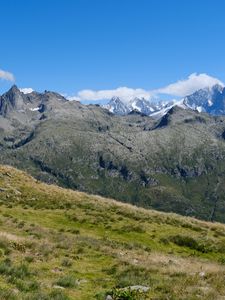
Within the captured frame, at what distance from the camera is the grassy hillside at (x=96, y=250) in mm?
18859

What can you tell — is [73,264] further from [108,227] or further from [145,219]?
[145,219]

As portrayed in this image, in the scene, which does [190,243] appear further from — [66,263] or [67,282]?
[67,282]

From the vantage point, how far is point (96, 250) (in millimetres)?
29062

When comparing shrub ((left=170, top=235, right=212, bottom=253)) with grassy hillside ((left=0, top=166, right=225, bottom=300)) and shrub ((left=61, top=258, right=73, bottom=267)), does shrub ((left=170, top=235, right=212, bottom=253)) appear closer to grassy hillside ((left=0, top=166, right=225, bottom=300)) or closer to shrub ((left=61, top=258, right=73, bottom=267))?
grassy hillside ((left=0, top=166, right=225, bottom=300))

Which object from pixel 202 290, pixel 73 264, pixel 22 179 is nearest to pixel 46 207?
pixel 22 179

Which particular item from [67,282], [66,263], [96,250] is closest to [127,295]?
[67,282]

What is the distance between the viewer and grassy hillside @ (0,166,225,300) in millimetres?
18859

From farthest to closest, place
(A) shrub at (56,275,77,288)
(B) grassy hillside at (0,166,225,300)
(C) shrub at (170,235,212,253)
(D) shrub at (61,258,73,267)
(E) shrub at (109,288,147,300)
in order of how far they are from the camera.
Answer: (C) shrub at (170,235,212,253) < (D) shrub at (61,258,73,267) < (A) shrub at (56,275,77,288) < (B) grassy hillside at (0,166,225,300) < (E) shrub at (109,288,147,300)

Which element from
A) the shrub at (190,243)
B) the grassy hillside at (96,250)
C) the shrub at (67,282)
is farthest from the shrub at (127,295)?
the shrub at (190,243)

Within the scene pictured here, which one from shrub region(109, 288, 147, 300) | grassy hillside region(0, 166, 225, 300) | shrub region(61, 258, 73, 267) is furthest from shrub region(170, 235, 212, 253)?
shrub region(109, 288, 147, 300)

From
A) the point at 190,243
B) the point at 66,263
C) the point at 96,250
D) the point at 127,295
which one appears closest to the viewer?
the point at 127,295

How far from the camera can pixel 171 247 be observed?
3759 centimetres

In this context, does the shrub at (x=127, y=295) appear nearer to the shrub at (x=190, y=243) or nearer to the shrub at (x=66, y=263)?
the shrub at (x=66, y=263)

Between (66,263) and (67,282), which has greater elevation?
(67,282)
